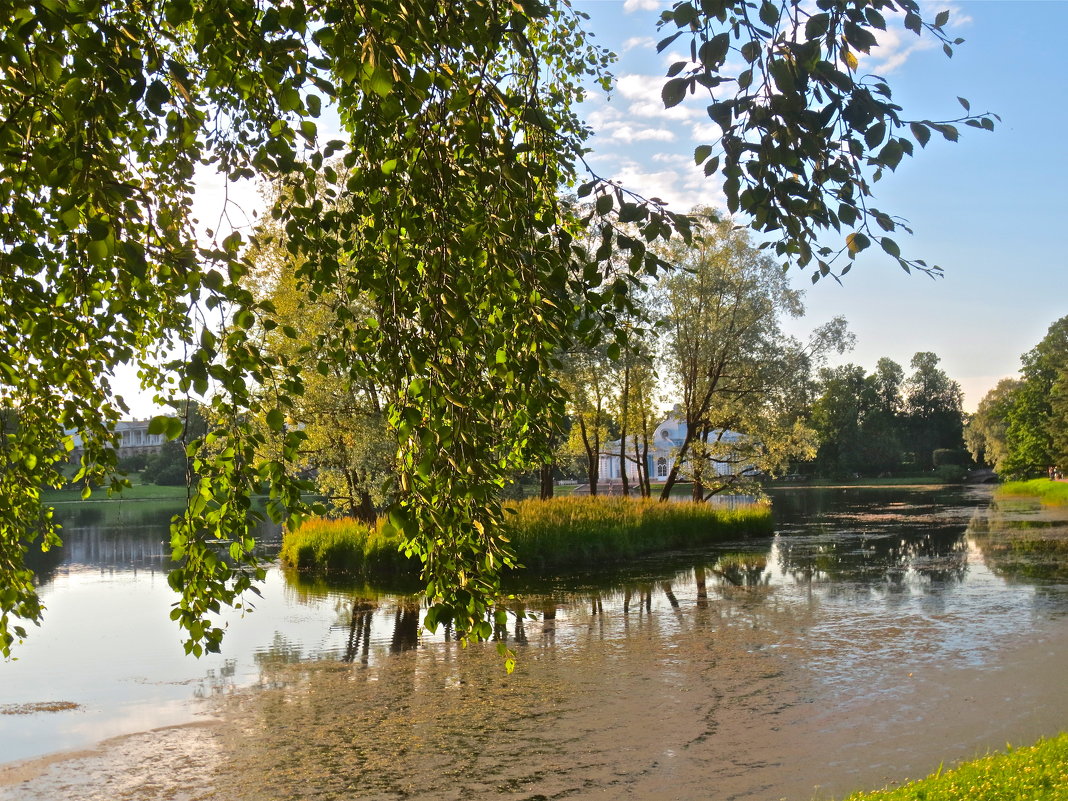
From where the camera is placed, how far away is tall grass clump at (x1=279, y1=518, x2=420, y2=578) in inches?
805

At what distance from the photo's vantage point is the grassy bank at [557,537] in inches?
814

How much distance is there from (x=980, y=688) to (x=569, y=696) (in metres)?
4.16

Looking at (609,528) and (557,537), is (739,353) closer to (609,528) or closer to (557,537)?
(609,528)

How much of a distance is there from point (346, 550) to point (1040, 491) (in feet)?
137

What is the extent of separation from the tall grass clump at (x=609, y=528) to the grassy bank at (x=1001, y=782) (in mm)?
13486

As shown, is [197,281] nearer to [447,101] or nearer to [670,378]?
[447,101]

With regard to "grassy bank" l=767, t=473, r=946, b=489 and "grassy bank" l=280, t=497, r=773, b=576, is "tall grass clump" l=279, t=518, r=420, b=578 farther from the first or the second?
"grassy bank" l=767, t=473, r=946, b=489

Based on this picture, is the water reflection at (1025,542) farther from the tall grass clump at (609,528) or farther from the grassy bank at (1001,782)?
the grassy bank at (1001,782)

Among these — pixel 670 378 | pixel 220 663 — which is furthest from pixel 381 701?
pixel 670 378

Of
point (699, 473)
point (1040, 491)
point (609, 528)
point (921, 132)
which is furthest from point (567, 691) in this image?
point (1040, 491)

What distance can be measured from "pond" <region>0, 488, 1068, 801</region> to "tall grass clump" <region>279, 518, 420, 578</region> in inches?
75.0

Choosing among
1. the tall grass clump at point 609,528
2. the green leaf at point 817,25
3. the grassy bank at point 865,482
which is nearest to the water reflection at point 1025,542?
the tall grass clump at point 609,528

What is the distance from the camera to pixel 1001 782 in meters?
5.66

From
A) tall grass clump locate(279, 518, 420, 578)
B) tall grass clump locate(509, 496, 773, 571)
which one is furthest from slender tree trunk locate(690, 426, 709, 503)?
tall grass clump locate(279, 518, 420, 578)
